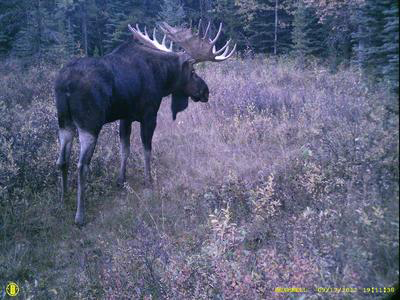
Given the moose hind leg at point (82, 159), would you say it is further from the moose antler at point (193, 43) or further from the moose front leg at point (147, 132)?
the moose antler at point (193, 43)

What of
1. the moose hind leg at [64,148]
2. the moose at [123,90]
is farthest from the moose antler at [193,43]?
the moose hind leg at [64,148]

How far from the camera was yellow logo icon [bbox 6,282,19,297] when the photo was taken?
3.79 metres

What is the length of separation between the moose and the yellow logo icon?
1.49m

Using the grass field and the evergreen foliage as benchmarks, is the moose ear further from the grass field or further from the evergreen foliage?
the evergreen foliage

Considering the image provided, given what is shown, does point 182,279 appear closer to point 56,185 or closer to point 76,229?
point 76,229

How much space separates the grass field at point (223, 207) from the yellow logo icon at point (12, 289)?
0.09 meters

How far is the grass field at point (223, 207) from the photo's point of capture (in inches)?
101

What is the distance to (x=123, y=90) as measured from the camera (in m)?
5.98

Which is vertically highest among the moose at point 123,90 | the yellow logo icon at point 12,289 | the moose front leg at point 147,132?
the moose at point 123,90

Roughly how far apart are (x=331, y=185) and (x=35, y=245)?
3464mm

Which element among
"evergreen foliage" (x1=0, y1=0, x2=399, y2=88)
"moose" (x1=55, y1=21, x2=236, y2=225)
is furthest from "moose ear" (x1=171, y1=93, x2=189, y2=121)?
"evergreen foliage" (x1=0, y1=0, x2=399, y2=88)

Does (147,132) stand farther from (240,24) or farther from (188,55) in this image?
(240,24)

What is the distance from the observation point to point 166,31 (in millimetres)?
7641

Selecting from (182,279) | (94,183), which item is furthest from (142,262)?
(94,183)
